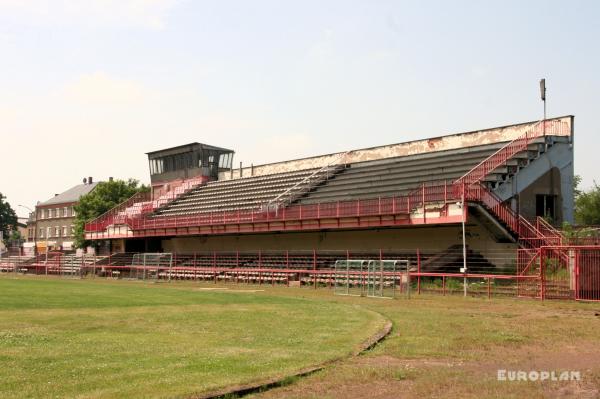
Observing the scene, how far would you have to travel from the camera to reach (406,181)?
3828 centimetres

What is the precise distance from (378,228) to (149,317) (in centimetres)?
2362

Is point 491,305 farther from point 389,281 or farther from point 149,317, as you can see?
point 149,317

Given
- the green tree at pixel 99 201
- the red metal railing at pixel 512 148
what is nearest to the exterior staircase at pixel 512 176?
the red metal railing at pixel 512 148

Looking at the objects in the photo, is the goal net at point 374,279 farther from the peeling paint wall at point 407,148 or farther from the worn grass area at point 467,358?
the peeling paint wall at point 407,148

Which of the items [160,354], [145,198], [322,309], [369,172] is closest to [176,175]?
[145,198]

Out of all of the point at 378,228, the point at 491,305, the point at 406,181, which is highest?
the point at 406,181

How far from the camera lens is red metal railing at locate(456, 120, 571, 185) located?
107 ft

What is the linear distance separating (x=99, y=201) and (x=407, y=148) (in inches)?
2002

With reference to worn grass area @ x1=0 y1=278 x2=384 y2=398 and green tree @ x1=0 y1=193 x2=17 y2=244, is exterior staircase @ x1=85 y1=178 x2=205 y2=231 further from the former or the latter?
green tree @ x1=0 y1=193 x2=17 y2=244

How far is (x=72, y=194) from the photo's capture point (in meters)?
105

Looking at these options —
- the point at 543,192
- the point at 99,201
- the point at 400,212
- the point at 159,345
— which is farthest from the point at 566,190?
the point at 99,201

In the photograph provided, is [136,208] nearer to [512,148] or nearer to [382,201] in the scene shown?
[382,201]

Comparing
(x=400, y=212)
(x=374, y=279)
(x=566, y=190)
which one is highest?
(x=566, y=190)

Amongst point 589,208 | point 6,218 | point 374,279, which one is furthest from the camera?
point 6,218
